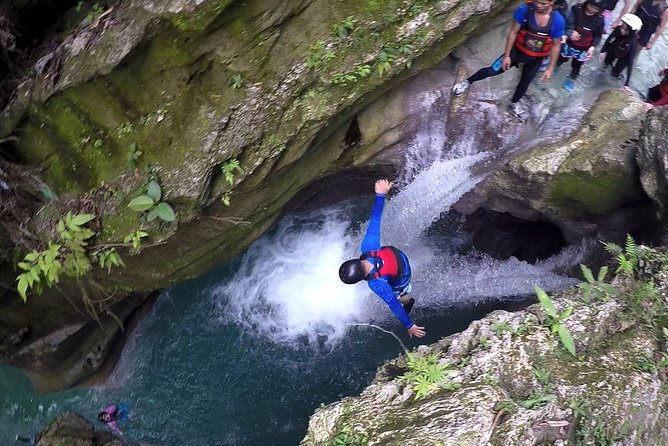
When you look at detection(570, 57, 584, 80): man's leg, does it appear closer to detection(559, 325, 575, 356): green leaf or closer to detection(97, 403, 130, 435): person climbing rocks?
detection(559, 325, 575, 356): green leaf

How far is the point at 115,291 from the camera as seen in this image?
6.37m

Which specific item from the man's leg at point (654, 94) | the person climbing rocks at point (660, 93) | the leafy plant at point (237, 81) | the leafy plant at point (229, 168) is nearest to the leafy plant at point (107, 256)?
the leafy plant at point (229, 168)

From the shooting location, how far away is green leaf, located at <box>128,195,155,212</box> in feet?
16.9

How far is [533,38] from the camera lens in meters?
5.68

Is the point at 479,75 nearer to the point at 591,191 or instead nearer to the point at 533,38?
the point at 533,38

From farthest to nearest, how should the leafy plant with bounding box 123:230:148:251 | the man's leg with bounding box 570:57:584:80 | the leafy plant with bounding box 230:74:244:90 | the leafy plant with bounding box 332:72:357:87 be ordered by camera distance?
the man's leg with bounding box 570:57:584:80, the leafy plant with bounding box 332:72:357:87, the leafy plant with bounding box 230:74:244:90, the leafy plant with bounding box 123:230:148:251

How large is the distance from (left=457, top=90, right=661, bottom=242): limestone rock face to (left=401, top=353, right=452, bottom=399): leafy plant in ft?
11.7

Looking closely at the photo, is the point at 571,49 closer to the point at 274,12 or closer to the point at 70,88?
the point at 274,12

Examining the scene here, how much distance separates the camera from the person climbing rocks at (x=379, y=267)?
514cm

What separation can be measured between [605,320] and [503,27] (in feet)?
15.8

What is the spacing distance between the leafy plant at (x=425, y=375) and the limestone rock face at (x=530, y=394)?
1.5 inches

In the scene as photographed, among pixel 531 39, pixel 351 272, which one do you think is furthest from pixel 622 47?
pixel 351 272

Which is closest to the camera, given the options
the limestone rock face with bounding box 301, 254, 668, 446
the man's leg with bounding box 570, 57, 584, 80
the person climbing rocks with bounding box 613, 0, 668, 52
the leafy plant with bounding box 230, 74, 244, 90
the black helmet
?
the limestone rock face with bounding box 301, 254, 668, 446

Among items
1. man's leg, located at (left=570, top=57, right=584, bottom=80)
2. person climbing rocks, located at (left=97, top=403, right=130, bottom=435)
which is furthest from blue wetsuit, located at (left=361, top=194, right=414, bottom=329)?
person climbing rocks, located at (left=97, top=403, right=130, bottom=435)
